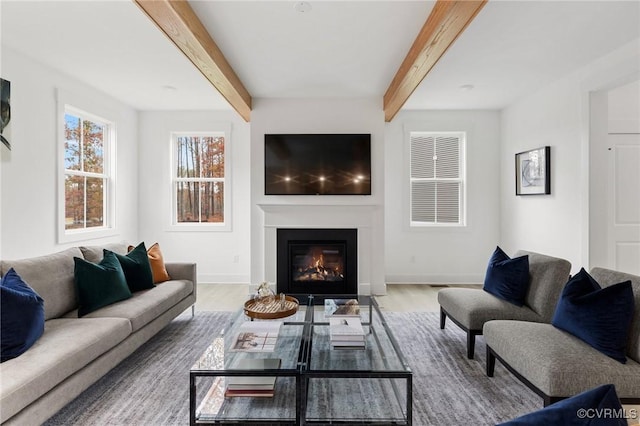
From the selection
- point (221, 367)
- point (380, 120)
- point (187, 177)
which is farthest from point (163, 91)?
point (221, 367)

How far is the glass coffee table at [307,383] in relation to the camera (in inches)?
68.5

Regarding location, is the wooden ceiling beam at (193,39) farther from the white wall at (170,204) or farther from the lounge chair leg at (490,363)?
the lounge chair leg at (490,363)

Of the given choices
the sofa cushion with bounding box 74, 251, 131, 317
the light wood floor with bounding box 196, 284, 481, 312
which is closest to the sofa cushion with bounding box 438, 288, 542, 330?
the light wood floor with bounding box 196, 284, 481, 312

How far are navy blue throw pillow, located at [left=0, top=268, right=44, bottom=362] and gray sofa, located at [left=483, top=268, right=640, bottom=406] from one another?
2731 mm

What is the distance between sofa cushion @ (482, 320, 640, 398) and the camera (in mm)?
1645

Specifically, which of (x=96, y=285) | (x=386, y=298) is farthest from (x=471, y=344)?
(x=96, y=285)

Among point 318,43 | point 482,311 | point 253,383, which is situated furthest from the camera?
point 318,43

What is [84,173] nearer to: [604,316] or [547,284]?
[547,284]

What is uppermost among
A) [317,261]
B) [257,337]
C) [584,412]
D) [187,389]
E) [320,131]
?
[320,131]

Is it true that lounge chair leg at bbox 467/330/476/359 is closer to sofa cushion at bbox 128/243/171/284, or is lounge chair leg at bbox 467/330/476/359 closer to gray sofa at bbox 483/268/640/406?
gray sofa at bbox 483/268/640/406

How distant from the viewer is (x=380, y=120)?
4453 mm

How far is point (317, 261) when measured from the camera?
4.49 meters

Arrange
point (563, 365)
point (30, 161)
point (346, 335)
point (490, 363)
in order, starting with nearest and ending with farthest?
point (563, 365)
point (346, 335)
point (490, 363)
point (30, 161)

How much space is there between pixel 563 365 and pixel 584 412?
128 centimetres
